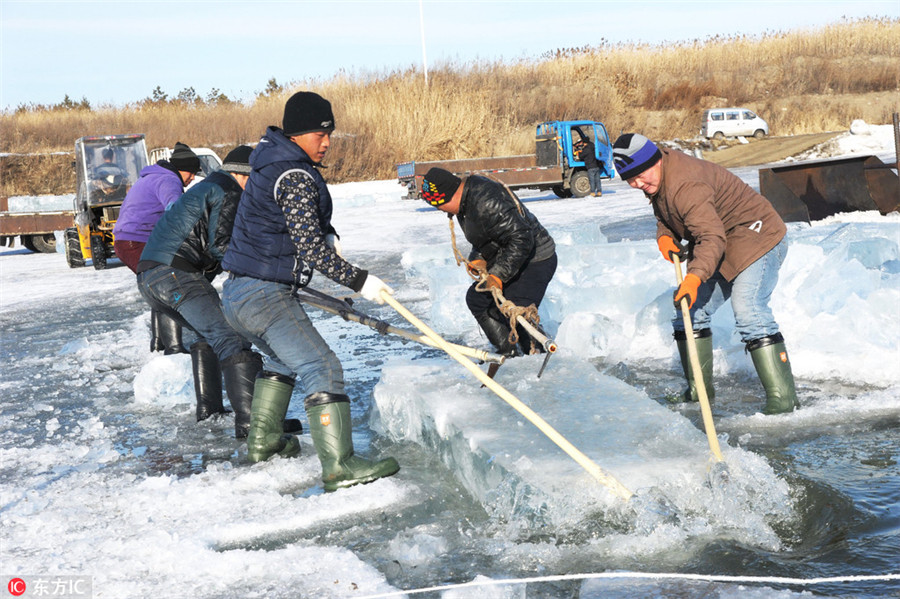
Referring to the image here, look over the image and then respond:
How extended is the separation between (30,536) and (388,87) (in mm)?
24786

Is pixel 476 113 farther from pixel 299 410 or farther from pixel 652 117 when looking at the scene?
pixel 299 410

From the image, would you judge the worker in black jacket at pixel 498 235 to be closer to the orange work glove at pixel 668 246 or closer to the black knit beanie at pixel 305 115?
the orange work glove at pixel 668 246

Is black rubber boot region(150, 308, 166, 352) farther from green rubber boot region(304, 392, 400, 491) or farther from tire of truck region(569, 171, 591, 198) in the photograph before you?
tire of truck region(569, 171, 591, 198)

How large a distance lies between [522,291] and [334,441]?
179cm

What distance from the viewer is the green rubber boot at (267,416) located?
4.30m

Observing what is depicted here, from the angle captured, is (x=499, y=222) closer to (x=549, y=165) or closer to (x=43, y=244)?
(x=43, y=244)

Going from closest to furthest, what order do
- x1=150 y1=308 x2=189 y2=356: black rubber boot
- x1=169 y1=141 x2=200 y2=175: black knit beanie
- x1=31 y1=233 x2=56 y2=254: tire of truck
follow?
x1=169 y1=141 x2=200 y2=175: black knit beanie, x1=150 y1=308 x2=189 y2=356: black rubber boot, x1=31 y1=233 x2=56 y2=254: tire of truck

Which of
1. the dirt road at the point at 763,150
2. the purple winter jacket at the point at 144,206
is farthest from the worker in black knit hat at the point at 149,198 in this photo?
the dirt road at the point at 763,150

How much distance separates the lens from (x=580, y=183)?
770 inches

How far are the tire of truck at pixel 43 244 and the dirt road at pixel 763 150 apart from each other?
1683 centimetres

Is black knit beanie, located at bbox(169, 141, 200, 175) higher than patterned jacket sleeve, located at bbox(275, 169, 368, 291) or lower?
higher

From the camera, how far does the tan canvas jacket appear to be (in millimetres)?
4281

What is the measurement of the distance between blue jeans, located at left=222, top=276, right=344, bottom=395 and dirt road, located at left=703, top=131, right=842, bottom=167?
2207cm

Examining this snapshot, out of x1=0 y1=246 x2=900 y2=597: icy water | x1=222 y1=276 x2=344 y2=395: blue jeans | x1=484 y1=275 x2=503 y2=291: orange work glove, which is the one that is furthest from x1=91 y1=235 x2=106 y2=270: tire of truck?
x1=222 y1=276 x2=344 y2=395: blue jeans
